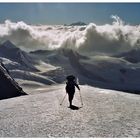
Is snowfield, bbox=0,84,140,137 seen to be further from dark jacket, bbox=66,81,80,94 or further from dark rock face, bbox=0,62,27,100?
dark rock face, bbox=0,62,27,100

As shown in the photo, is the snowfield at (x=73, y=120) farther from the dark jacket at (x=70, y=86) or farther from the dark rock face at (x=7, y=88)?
the dark rock face at (x=7, y=88)

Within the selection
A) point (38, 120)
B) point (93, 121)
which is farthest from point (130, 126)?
point (38, 120)

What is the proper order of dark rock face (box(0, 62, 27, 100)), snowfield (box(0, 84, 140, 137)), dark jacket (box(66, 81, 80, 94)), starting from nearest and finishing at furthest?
snowfield (box(0, 84, 140, 137))
dark jacket (box(66, 81, 80, 94))
dark rock face (box(0, 62, 27, 100))

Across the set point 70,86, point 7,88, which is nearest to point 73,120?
point 70,86

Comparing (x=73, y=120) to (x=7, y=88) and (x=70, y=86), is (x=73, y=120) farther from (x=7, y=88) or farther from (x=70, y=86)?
(x=7, y=88)

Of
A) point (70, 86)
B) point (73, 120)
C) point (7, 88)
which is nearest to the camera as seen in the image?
point (73, 120)

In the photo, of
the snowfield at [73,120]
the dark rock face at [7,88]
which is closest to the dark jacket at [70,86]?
the snowfield at [73,120]

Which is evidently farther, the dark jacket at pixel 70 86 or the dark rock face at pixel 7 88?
the dark rock face at pixel 7 88

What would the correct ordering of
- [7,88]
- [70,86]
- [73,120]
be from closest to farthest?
[73,120] < [70,86] < [7,88]

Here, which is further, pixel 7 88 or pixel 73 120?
pixel 7 88

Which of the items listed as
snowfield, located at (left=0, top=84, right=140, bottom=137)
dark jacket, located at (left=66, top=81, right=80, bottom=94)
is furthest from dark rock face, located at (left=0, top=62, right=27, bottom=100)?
dark jacket, located at (left=66, top=81, right=80, bottom=94)

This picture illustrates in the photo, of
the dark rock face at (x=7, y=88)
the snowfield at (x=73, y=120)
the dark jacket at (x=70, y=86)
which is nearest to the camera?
the snowfield at (x=73, y=120)

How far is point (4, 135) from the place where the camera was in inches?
1002

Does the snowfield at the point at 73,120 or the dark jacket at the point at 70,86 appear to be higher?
the dark jacket at the point at 70,86
